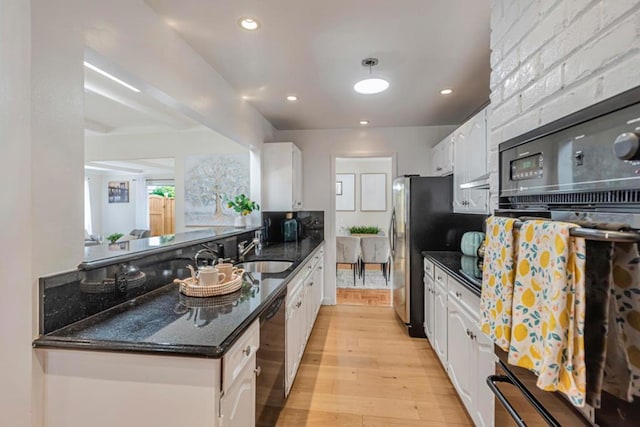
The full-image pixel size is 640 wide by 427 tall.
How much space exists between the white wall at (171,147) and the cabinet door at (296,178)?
2.26 feet

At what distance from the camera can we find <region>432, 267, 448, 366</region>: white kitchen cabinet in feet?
7.69

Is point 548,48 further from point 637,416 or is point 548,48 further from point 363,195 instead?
point 363,195

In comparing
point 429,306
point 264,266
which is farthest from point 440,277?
point 264,266

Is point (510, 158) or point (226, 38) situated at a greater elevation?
point (226, 38)

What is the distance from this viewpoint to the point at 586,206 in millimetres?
726

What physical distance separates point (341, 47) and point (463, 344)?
210 centimetres

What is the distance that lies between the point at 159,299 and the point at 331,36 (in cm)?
182

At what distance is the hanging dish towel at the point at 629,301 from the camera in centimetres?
57

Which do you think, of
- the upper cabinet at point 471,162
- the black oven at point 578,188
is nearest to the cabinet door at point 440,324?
the upper cabinet at point 471,162

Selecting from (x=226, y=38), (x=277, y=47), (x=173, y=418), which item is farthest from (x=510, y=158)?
(x=226, y=38)

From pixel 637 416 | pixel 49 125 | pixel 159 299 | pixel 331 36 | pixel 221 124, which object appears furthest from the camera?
pixel 221 124

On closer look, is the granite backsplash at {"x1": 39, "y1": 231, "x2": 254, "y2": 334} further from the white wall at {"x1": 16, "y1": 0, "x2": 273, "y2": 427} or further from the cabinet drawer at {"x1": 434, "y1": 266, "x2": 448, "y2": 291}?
the cabinet drawer at {"x1": 434, "y1": 266, "x2": 448, "y2": 291}

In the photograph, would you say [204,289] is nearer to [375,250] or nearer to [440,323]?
[440,323]

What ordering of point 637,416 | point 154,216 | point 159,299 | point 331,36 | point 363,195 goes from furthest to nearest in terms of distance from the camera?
1. point 154,216
2. point 363,195
3. point 331,36
4. point 159,299
5. point 637,416
